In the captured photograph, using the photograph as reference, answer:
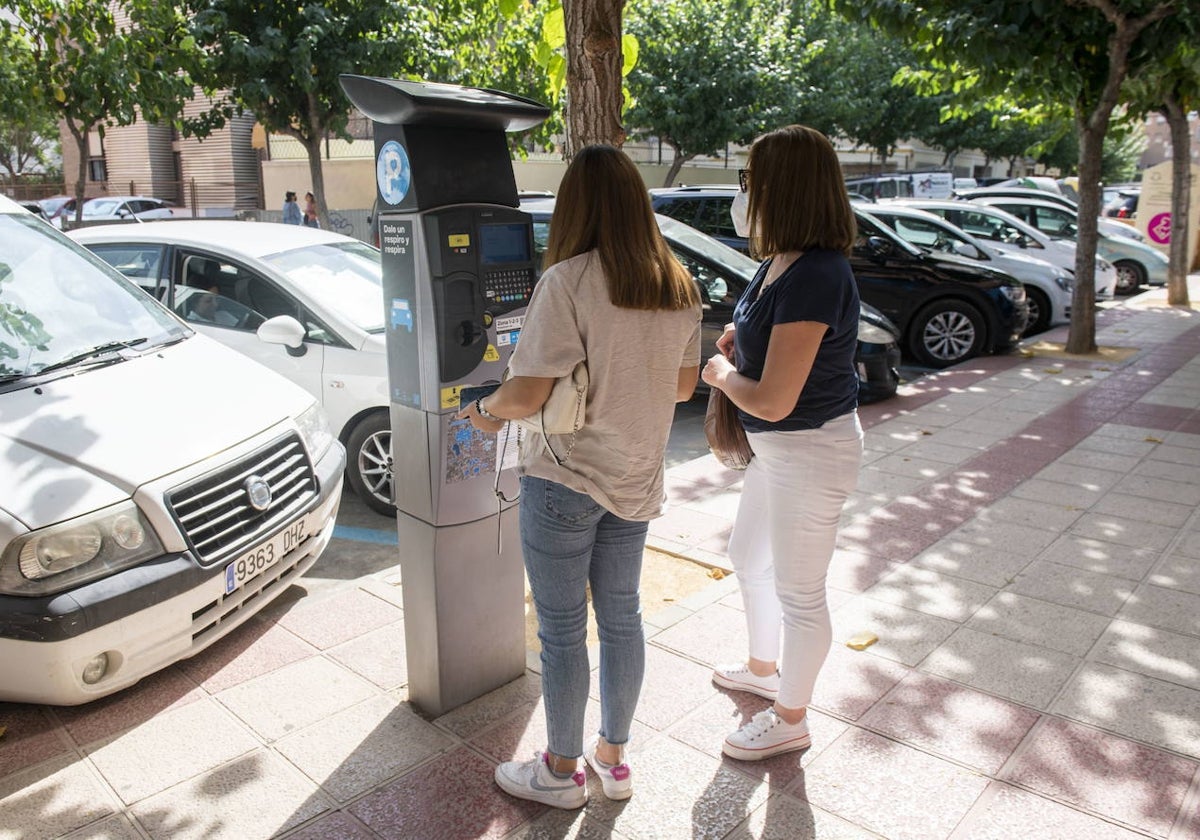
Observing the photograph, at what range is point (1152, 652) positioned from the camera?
3.66 metres

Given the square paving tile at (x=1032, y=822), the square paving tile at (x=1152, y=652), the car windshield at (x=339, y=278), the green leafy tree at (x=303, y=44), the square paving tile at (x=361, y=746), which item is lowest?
the square paving tile at (x=1032, y=822)

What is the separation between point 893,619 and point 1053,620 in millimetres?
653

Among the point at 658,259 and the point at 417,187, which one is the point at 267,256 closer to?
the point at 417,187

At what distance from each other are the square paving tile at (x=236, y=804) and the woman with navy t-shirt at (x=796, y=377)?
132 cm

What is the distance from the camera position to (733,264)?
25.9ft

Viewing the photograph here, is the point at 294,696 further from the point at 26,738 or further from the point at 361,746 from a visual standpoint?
the point at 26,738

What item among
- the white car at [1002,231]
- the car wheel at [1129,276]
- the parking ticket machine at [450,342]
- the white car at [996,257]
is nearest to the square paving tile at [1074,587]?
the parking ticket machine at [450,342]

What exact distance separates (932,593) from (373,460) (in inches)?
120

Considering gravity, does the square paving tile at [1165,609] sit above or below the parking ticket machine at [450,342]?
below

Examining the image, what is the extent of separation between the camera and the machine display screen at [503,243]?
2.93 metres

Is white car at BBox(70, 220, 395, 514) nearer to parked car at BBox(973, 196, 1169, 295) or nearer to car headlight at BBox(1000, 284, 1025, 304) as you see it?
car headlight at BBox(1000, 284, 1025, 304)

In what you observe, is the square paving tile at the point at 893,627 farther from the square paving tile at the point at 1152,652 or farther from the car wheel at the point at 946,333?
the car wheel at the point at 946,333

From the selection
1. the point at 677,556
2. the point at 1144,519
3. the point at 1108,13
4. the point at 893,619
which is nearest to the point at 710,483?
the point at 677,556

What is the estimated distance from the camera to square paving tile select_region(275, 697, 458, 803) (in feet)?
9.53
